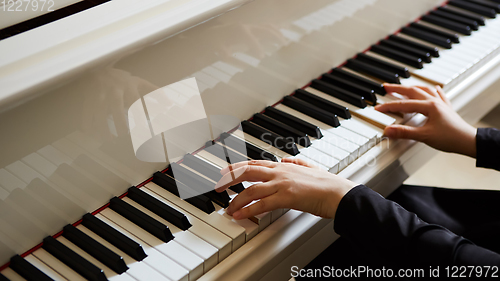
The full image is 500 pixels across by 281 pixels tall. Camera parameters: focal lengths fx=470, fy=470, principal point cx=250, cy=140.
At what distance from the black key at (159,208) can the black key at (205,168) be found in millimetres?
141

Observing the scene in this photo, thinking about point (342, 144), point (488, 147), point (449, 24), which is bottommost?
point (488, 147)

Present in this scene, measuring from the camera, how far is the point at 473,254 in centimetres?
102

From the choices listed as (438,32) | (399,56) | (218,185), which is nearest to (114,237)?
(218,185)

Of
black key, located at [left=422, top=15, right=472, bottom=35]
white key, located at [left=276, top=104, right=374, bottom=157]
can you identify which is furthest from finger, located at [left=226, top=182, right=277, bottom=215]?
black key, located at [left=422, top=15, right=472, bottom=35]

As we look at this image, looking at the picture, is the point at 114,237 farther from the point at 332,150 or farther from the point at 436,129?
the point at 436,129

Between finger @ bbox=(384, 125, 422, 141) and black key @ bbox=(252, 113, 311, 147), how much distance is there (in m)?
0.26

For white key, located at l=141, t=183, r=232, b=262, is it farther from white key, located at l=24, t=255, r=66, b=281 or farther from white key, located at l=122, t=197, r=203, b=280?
white key, located at l=24, t=255, r=66, b=281

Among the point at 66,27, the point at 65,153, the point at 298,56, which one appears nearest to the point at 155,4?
the point at 66,27

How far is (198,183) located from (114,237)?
0.24m

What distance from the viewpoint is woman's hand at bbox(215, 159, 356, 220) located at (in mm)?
1088

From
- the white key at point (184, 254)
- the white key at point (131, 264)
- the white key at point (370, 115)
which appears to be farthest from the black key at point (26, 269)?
the white key at point (370, 115)

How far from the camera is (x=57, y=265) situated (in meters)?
0.98

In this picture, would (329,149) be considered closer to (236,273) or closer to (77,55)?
(236,273)

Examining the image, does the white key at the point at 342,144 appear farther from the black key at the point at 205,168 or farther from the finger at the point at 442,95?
the finger at the point at 442,95
